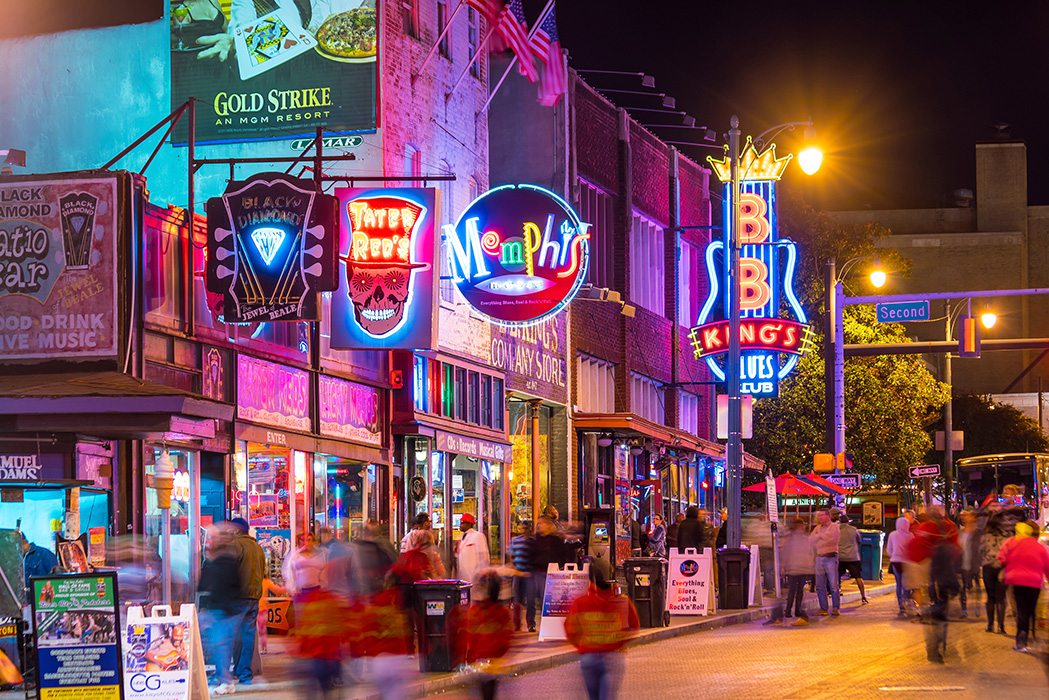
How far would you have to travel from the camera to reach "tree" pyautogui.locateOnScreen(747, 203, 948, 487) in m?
54.9

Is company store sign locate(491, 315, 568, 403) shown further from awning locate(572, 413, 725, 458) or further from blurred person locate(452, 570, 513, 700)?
blurred person locate(452, 570, 513, 700)

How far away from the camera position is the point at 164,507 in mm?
22766

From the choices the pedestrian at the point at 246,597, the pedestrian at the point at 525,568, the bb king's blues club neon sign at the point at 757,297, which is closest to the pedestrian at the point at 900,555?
the pedestrian at the point at 525,568

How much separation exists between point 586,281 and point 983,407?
48.7 m

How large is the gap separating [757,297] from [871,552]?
754 centimetres

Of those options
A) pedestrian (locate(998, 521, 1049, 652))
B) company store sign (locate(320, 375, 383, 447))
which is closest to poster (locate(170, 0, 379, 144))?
company store sign (locate(320, 375, 383, 447))

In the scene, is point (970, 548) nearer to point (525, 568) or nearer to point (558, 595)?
point (525, 568)

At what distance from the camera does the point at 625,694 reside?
17.3 metres

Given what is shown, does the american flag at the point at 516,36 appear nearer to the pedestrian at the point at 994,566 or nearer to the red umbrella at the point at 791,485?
the red umbrella at the point at 791,485

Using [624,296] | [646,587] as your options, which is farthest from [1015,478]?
[646,587]

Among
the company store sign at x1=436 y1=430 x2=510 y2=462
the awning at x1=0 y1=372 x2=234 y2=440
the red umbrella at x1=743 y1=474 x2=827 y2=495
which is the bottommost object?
the red umbrella at x1=743 y1=474 x2=827 y2=495

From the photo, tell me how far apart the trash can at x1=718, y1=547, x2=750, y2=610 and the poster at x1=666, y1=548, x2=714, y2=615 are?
216 centimetres

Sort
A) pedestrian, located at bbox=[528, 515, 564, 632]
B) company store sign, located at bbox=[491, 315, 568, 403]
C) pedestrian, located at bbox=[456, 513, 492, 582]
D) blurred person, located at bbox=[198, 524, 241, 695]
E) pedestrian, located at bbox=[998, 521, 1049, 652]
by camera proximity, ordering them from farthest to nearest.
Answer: company store sign, located at bbox=[491, 315, 568, 403] < pedestrian, located at bbox=[528, 515, 564, 632] < pedestrian, located at bbox=[456, 513, 492, 582] < pedestrian, located at bbox=[998, 521, 1049, 652] < blurred person, located at bbox=[198, 524, 241, 695]

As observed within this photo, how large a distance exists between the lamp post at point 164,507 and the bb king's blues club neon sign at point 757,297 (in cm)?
2184
